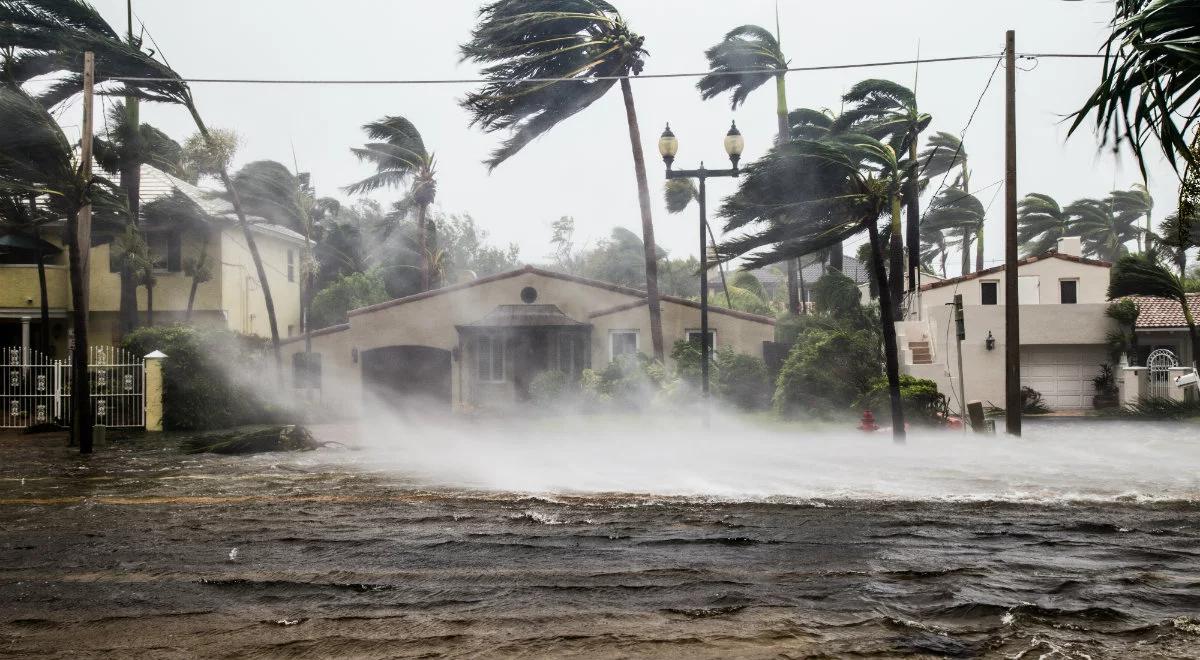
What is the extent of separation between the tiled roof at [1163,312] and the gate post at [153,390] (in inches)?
1158

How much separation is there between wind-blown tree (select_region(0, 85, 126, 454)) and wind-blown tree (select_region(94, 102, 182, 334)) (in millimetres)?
6730

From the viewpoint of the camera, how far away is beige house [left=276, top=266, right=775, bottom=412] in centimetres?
3033

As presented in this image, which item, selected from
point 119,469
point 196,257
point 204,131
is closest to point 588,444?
point 119,469

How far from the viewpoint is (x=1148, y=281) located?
97.8ft

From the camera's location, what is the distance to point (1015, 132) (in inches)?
706

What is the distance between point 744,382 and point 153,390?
14.9 m

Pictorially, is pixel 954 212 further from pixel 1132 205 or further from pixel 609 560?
pixel 609 560

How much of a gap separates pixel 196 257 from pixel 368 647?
2979cm

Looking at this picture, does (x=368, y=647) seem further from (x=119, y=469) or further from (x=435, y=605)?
(x=119, y=469)

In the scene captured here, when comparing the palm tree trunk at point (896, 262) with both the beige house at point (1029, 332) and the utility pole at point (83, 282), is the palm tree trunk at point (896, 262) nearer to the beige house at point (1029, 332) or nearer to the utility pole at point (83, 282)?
the beige house at point (1029, 332)

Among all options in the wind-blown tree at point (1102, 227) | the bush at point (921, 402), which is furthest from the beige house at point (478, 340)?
the wind-blown tree at point (1102, 227)

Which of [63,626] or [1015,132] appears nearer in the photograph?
[63,626]

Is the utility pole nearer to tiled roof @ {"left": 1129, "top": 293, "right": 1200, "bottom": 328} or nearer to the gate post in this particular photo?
the gate post

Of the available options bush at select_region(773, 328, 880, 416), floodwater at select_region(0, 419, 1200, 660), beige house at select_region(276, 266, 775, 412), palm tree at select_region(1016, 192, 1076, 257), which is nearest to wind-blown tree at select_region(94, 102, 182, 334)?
beige house at select_region(276, 266, 775, 412)
